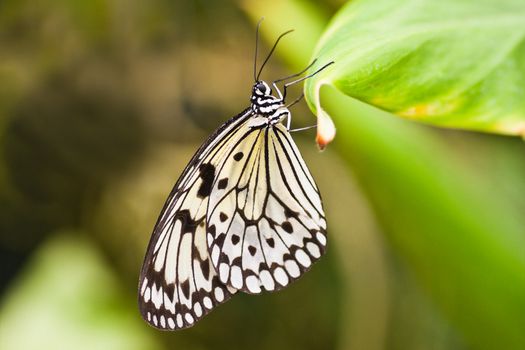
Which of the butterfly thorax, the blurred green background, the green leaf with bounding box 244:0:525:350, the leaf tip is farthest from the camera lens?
the blurred green background

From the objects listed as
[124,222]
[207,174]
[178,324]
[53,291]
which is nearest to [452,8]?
[207,174]

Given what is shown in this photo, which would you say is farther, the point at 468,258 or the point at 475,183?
the point at 475,183

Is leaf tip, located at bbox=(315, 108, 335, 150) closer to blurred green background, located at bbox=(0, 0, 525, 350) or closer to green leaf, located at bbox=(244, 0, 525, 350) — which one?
green leaf, located at bbox=(244, 0, 525, 350)

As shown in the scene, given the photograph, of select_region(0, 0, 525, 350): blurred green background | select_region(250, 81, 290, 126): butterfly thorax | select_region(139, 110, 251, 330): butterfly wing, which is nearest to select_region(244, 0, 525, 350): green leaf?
select_region(250, 81, 290, 126): butterfly thorax

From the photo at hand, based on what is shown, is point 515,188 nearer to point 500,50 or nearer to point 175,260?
point 175,260

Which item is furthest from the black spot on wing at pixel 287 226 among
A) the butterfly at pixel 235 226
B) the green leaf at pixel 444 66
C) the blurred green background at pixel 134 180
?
the blurred green background at pixel 134 180

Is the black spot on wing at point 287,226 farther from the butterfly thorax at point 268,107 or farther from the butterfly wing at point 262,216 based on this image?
the butterfly thorax at point 268,107
